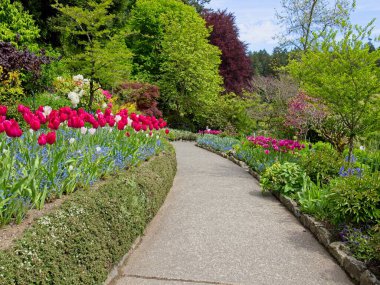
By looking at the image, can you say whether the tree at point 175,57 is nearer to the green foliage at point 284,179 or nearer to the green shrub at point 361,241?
the green foliage at point 284,179

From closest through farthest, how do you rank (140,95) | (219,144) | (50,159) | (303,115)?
(50,159), (303,115), (219,144), (140,95)

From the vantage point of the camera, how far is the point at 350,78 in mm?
7395

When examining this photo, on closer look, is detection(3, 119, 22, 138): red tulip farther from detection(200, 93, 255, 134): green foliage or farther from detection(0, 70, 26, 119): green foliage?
detection(200, 93, 255, 134): green foliage

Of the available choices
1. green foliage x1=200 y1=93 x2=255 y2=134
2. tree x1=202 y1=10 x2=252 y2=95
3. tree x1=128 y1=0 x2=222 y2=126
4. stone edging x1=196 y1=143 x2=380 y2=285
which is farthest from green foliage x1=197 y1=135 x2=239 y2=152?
tree x1=202 y1=10 x2=252 y2=95

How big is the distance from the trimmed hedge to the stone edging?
222 centimetres

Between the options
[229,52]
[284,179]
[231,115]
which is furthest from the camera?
[229,52]

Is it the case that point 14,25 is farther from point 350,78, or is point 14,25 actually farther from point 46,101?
point 350,78

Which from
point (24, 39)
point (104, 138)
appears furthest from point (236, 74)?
point (104, 138)

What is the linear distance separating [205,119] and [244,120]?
159 inches

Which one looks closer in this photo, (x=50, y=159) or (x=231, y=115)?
(x=50, y=159)

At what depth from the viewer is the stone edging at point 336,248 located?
358cm


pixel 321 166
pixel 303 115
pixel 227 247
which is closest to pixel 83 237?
pixel 227 247

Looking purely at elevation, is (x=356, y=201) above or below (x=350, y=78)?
below

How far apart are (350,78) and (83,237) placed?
6.21m
